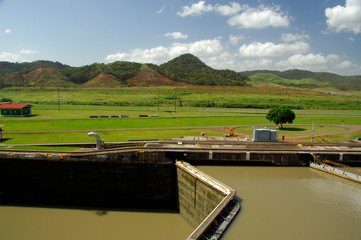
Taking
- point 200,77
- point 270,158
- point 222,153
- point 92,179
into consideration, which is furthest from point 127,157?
point 200,77

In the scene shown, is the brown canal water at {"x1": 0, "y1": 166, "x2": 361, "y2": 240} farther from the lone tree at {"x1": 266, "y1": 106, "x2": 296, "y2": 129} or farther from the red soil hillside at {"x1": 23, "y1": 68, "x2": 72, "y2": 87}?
the red soil hillside at {"x1": 23, "y1": 68, "x2": 72, "y2": 87}

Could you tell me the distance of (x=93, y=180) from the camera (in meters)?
22.3

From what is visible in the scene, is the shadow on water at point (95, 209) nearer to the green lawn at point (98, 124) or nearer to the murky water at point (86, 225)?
the murky water at point (86, 225)

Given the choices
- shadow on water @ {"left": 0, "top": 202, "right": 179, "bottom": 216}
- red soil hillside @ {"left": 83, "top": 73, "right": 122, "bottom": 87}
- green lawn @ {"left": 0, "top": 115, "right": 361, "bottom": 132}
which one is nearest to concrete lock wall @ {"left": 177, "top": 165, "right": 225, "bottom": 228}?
shadow on water @ {"left": 0, "top": 202, "right": 179, "bottom": 216}

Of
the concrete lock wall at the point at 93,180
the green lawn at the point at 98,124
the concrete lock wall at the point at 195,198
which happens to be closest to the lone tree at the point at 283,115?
the green lawn at the point at 98,124

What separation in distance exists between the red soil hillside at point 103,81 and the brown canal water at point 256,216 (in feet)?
492

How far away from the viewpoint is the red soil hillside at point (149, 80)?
572 feet

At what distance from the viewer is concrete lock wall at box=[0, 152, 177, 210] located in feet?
72.1

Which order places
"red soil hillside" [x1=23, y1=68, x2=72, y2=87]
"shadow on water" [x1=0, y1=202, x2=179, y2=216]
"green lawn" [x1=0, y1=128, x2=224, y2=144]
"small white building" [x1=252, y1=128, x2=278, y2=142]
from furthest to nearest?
"red soil hillside" [x1=23, y1=68, x2=72, y2=87] < "green lawn" [x1=0, y1=128, x2=224, y2=144] < "small white building" [x1=252, y1=128, x2=278, y2=142] < "shadow on water" [x1=0, y1=202, x2=179, y2=216]

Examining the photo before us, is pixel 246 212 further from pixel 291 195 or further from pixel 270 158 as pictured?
pixel 270 158

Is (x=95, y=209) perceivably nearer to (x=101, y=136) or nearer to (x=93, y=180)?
→ (x=93, y=180)

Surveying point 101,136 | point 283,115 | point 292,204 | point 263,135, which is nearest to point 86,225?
point 292,204

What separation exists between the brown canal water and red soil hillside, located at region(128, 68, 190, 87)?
15394 centimetres

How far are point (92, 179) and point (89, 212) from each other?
2.92 meters
